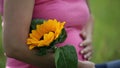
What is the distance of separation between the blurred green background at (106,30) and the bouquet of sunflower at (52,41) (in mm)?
2638

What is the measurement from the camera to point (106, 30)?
14.6 ft

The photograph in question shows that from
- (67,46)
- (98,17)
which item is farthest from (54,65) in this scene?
(98,17)

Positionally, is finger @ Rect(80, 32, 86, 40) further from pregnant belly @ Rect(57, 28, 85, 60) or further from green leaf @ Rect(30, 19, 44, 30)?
green leaf @ Rect(30, 19, 44, 30)

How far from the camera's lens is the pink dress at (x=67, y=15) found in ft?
4.58

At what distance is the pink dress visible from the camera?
1.40m

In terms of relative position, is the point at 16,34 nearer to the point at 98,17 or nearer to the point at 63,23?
the point at 63,23

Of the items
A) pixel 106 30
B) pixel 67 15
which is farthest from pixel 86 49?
pixel 106 30

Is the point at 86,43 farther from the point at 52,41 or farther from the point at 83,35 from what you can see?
the point at 52,41

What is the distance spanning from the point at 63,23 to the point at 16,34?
0.16 m

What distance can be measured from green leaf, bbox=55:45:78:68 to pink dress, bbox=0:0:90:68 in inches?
3.1

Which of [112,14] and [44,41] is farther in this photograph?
[112,14]

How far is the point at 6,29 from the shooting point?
4.34 feet

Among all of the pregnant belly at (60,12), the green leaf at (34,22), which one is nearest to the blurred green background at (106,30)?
the pregnant belly at (60,12)

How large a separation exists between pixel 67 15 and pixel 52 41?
145mm
